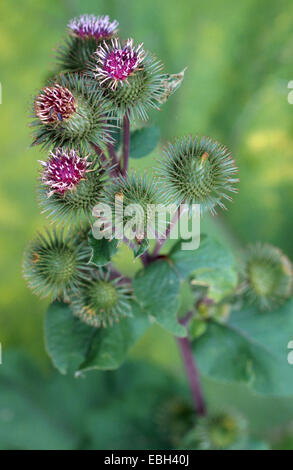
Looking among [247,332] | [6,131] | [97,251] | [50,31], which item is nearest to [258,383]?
[247,332]

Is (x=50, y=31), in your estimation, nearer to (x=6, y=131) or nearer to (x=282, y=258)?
(x=6, y=131)

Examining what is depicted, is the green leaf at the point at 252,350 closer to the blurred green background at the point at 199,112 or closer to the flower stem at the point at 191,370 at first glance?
the flower stem at the point at 191,370

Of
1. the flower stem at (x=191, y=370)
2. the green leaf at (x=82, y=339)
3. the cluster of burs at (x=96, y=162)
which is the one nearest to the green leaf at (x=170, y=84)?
the cluster of burs at (x=96, y=162)

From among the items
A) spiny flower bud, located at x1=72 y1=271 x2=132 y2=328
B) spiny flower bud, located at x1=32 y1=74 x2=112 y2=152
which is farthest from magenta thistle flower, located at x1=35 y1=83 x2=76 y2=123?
spiny flower bud, located at x1=72 y1=271 x2=132 y2=328

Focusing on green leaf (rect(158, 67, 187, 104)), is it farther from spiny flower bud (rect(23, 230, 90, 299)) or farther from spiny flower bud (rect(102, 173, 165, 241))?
spiny flower bud (rect(23, 230, 90, 299))

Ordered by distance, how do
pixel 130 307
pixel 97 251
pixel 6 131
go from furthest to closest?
1. pixel 6 131
2. pixel 130 307
3. pixel 97 251
